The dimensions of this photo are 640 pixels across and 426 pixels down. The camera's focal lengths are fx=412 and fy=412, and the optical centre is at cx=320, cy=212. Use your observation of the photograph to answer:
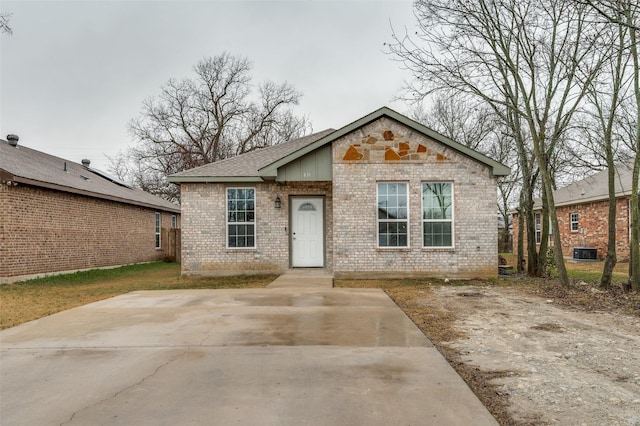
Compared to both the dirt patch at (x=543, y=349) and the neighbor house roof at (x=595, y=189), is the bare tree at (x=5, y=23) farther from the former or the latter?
the neighbor house roof at (x=595, y=189)

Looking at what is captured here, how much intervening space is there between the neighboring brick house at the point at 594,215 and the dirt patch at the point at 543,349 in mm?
11308

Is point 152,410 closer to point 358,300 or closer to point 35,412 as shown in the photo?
point 35,412

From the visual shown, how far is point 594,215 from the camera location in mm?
20016

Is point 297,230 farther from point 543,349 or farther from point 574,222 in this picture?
point 574,222

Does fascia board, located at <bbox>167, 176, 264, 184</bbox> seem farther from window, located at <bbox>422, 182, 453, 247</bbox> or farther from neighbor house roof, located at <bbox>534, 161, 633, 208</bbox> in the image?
neighbor house roof, located at <bbox>534, 161, 633, 208</bbox>

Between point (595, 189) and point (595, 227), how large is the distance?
6.51 feet

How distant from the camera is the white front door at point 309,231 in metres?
12.8

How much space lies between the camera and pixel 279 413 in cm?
306

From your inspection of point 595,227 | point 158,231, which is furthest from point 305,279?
point 595,227

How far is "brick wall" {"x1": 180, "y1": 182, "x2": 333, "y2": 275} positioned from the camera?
41.5 feet

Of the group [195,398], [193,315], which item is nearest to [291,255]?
[193,315]

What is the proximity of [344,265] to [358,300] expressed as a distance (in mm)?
3508

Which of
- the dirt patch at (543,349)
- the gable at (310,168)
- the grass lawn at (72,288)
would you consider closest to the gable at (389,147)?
the gable at (310,168)

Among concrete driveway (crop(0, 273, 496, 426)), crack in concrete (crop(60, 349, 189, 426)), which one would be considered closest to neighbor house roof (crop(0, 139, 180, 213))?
concrete driveway (crop(0, 273, 496, 426))
